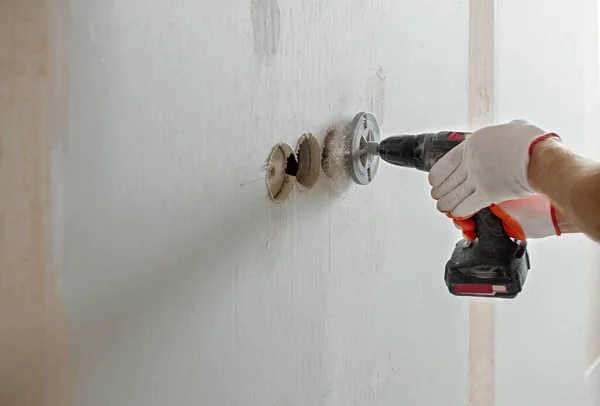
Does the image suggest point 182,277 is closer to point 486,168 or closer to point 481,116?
point 486,168

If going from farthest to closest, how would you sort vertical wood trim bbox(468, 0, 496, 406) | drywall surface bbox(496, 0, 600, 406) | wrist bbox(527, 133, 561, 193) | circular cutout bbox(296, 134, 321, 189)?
drywall surface bbox(496, 0, 600, 406) < vertical wood trim bbox(468, 0, 496, 406) < circular cutout bbox(296, 134, 321, 189) < wrist bbox(527, 133, 561, 193)

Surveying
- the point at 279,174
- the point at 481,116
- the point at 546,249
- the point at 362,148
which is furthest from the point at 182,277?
the point at 546,249

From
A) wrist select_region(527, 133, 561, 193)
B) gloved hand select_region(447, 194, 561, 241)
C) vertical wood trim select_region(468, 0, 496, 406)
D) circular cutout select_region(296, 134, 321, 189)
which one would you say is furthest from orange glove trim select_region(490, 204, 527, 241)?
vertical wood trim select_region(468, 0, 496, 406)

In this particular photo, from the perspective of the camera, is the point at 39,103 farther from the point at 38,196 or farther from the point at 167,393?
the point at 167,393

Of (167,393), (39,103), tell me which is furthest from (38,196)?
(167,393)

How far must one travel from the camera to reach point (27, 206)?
446 millimetres

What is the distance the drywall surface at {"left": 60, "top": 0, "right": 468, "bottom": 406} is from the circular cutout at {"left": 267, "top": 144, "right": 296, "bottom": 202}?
2 centimetres

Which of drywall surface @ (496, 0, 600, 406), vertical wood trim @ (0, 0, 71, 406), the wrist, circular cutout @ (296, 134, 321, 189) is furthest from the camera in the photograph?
drywall surface @ (496, 0, 600, 406)

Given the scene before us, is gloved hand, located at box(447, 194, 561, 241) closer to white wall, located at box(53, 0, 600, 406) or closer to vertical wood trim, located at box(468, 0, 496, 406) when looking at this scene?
white wall, located at box(53, 0, 600, 406)

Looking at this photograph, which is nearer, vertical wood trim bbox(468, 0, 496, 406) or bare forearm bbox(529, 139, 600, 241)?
bare forearm bbox(529, 139, 600, 241)

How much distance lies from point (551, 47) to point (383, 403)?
1.15m

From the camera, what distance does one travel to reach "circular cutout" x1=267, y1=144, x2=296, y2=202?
2.33ft

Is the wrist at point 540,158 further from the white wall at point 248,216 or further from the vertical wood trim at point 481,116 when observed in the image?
the vertical wood trim at point 481,116

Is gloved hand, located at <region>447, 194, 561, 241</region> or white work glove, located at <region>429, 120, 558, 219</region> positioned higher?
white work glove, located at <region>429, 120, 558, 219</region>
